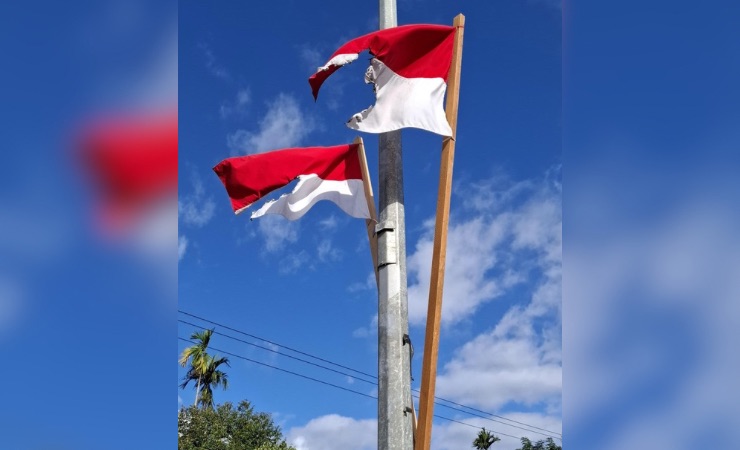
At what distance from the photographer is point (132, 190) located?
225cm

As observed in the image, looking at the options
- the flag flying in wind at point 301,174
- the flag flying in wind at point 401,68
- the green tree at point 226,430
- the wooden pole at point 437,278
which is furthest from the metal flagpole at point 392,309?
the green tree at point 226,430

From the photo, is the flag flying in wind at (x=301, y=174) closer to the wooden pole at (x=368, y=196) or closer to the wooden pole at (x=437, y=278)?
the wooden pole at (x=368, y=196)

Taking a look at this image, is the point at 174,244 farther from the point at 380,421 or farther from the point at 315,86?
the point at 315,86

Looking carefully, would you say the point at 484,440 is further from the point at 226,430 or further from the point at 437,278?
the point at 437,278

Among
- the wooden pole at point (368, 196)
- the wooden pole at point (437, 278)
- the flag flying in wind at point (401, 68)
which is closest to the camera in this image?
the wooden pole at point (437, 278)

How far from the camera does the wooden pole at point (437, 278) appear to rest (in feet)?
17.1

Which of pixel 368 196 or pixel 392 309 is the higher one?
pixel 368 196

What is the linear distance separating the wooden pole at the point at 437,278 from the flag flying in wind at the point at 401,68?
0.38 feet

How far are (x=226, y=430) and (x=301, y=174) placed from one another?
35.4m

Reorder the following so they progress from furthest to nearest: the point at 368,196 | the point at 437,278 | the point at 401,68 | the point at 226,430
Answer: the point at 226,430
the point at 368,196
the point at 401,68
the point at 437,278

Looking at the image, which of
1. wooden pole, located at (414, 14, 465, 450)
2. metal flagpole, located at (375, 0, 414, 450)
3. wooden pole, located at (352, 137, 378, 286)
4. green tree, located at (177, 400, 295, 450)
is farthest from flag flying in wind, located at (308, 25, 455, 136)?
green tree, located at (177, 400, 295, 450)

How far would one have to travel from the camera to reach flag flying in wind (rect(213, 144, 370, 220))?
700 centimetres

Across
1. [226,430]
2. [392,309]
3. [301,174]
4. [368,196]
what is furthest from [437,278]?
[226,430]

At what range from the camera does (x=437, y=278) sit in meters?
5.43
